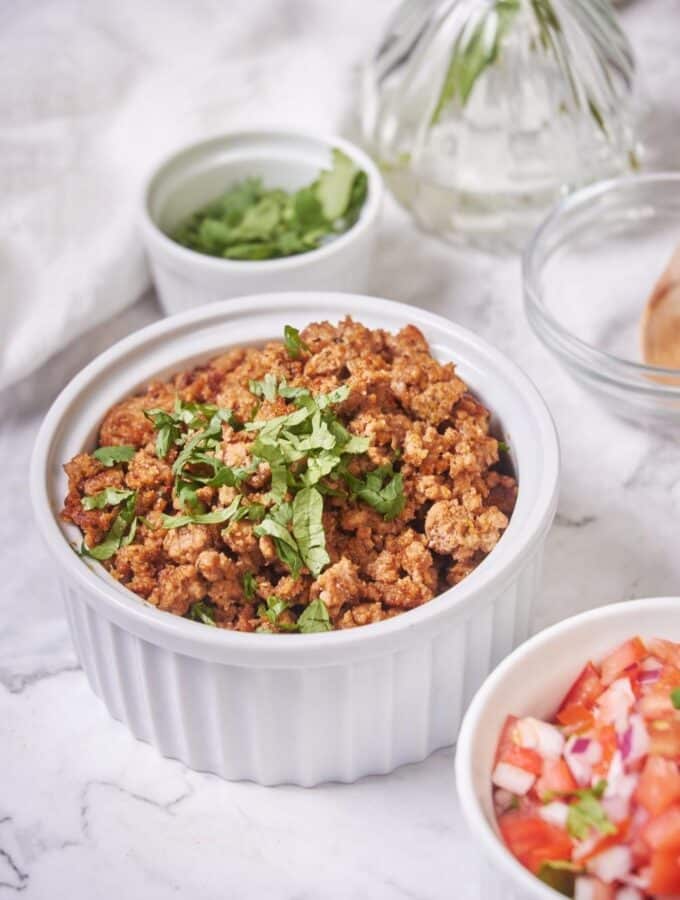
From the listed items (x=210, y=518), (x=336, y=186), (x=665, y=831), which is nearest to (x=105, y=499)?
(x=210, y=518)

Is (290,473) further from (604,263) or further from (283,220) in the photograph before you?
(604,263)

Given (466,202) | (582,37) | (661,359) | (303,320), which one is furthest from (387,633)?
(582,37)

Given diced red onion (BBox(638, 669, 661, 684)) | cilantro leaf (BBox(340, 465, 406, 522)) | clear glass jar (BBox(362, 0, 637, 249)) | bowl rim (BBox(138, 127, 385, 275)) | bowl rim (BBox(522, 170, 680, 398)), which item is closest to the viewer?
diced red onion (BBox(638, 669, 661, 684))

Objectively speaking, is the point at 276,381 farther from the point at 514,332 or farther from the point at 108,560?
the point at 514,332

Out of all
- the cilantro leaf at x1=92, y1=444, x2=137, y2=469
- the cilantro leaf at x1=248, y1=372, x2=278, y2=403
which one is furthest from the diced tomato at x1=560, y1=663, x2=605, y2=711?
the cilantro leaf at x1=92, y1=444, x2=137, y2=469

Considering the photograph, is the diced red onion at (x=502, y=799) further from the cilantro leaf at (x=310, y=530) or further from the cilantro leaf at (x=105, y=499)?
the cilantro leaf at (x=105, y=499)

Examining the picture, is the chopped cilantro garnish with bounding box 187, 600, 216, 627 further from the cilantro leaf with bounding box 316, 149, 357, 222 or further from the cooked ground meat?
the cilantro leaf with bounding box 316, 149, 357, 222
